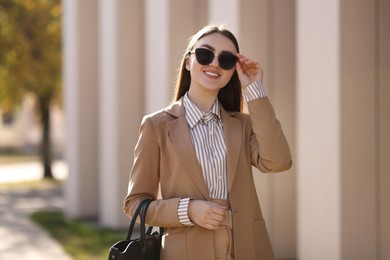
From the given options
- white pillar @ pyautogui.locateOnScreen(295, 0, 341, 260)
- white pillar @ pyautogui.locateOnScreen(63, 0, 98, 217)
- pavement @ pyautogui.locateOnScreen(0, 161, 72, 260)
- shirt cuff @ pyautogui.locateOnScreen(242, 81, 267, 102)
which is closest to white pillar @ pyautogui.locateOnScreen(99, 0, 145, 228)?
pavement @ pyautogui.locateOnScreen(0, 161, 72, 260)

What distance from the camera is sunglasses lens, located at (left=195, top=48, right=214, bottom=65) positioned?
9.91 feet

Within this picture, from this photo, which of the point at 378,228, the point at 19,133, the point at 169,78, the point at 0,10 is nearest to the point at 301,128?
the point at 378,228

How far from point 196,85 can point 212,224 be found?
0.67m

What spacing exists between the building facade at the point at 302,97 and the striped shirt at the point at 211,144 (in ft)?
8.32

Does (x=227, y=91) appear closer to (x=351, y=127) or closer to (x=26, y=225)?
(x=351, y=127)

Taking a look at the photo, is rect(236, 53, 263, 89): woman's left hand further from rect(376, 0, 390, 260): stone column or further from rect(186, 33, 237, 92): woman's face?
rect(376, 0, 390, 260): stone column

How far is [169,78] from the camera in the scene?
27.7 ft

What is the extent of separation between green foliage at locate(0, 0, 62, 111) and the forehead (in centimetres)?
1583

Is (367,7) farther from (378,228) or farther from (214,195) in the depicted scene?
(214,195)

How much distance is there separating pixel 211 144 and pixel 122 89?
7.37 metres

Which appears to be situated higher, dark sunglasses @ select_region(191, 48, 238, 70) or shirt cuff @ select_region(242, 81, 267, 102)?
dark sunglasses @ select_region(191, 48, 238, 70)

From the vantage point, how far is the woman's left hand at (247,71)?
3080 mm

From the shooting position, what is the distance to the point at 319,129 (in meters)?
5.70

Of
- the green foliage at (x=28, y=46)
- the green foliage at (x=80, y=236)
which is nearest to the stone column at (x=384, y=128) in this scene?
the green foliage at (x=80, y=236)
